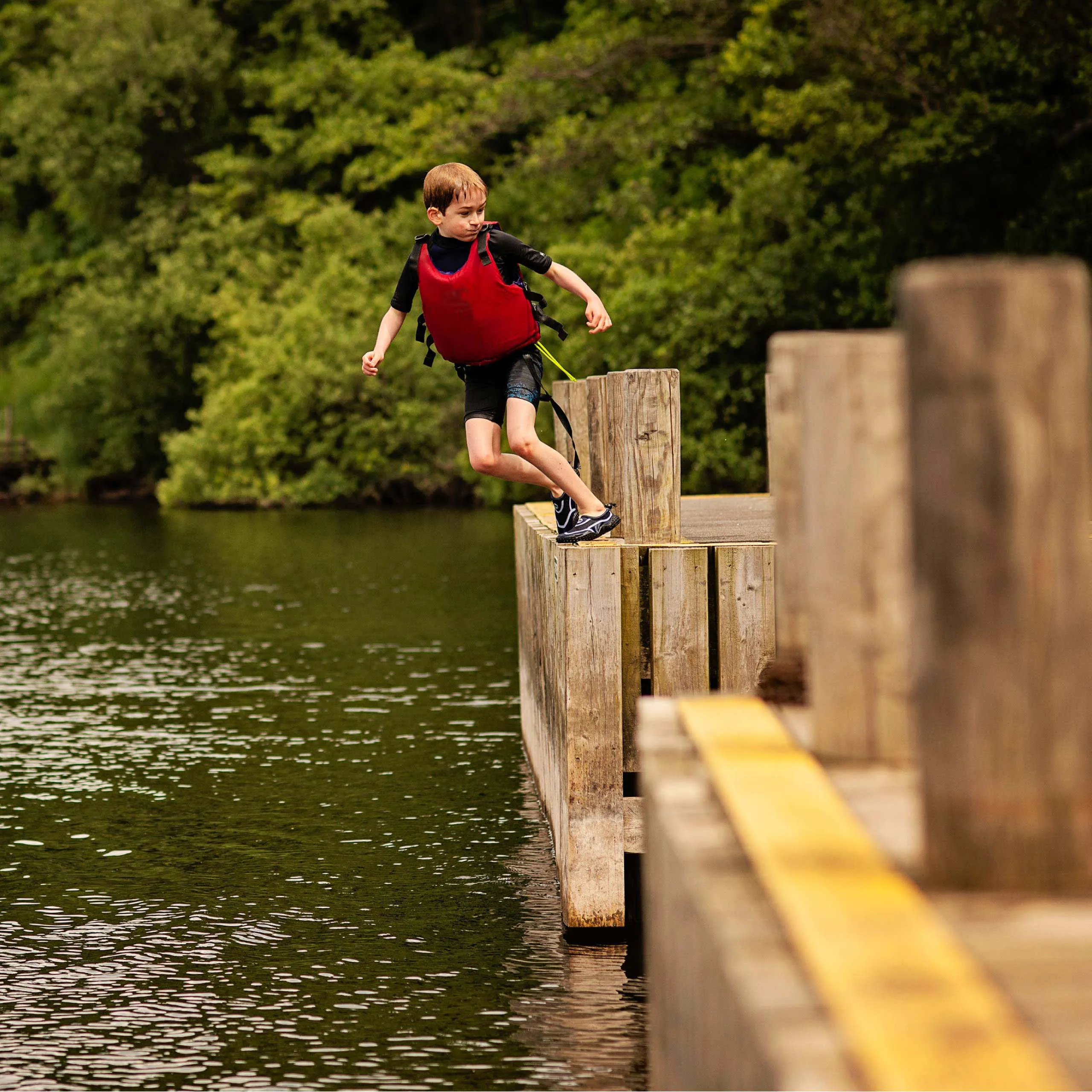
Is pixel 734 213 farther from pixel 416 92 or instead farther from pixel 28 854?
pixel 28 854

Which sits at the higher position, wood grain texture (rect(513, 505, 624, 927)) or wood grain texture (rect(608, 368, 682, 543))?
wood grain texture (rect(608, 368, 682, 543))

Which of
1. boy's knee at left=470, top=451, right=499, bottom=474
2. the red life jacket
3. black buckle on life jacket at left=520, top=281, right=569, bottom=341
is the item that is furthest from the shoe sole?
the red life jacket

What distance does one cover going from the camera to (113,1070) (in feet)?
19.7

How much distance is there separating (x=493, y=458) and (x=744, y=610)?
5.07 feet

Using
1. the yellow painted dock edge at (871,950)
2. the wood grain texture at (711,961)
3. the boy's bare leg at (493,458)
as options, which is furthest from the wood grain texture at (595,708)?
the yellow painted dock edge at (871,950)

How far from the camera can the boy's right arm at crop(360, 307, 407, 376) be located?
27.3 feet

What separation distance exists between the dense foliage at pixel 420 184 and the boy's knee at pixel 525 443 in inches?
940

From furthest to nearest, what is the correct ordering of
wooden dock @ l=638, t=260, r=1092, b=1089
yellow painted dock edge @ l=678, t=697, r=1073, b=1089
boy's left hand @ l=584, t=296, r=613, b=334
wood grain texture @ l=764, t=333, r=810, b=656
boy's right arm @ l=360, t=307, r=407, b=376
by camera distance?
boy's right arm @ l=360, t=307, r=407, b=376 → boy's left hand @ l=584, t=296, r=613, b=334 → wood grain texture @ l=764, t=333, r=810, b=656 → wooden dock @ l=638, t=260, r=1092, b=1089 → yellow painted dock edge @ l=678, t=697, r=1073, b=1089

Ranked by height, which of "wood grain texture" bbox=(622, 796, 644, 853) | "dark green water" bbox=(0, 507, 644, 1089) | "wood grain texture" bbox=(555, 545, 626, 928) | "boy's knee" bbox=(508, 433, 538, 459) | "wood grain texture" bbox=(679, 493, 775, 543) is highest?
"boy's knee" bbox=(508, 433, 538, 459)

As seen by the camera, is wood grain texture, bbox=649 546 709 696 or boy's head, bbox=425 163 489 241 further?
boy's head, bbox=425 163 489 241

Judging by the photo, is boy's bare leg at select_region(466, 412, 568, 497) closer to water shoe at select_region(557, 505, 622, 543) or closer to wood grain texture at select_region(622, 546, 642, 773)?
water shoe at select_region(557, 505, 622, 543)

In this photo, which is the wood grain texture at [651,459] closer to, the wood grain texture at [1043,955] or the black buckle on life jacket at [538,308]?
the black buckle on life jacket at [538,308]

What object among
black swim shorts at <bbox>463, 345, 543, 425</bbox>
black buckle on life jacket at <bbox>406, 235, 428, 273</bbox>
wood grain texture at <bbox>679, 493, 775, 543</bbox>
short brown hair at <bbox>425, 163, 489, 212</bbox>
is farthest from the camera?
wood grain texture at <bbox>679, 493, 775, 543</bbox>

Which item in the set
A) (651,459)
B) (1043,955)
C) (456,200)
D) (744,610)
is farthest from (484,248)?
(1043,955)
